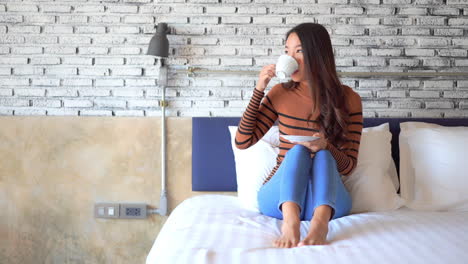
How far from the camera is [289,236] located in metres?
1.56

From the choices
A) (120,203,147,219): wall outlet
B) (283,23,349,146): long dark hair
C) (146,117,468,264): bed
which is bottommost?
(120,203,147,219): wall outlet

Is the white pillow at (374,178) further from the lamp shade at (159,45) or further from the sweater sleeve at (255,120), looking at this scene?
the lamp shade at (159,45)

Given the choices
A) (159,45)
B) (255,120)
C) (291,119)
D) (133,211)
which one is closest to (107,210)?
(133,211)

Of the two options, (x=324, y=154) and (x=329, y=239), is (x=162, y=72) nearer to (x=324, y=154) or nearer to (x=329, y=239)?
(x=324, y=154)

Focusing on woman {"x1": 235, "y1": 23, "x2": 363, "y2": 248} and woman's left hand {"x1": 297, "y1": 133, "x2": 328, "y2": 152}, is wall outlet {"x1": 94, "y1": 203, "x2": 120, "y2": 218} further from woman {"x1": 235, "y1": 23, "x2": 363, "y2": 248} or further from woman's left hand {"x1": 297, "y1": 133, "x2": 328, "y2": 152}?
woman's left hand {"x1": 297, "y1": 133, "x2": 328, "y2": 152}

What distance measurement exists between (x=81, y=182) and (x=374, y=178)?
5.46ft

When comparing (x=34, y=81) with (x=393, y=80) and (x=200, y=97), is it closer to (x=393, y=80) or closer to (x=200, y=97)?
(x=200, y=97)

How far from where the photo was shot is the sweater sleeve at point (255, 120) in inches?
77.8

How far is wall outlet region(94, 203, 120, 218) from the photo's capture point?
2.59 m

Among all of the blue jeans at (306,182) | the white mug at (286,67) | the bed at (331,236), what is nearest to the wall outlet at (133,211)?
the bed at (331,236)

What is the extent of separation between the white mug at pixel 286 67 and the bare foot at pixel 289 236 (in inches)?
24.7

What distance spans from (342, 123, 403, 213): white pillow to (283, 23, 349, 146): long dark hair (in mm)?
318

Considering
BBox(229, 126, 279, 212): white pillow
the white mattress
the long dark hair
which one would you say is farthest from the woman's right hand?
the white mattress

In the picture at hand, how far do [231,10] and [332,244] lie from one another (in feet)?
5.21
